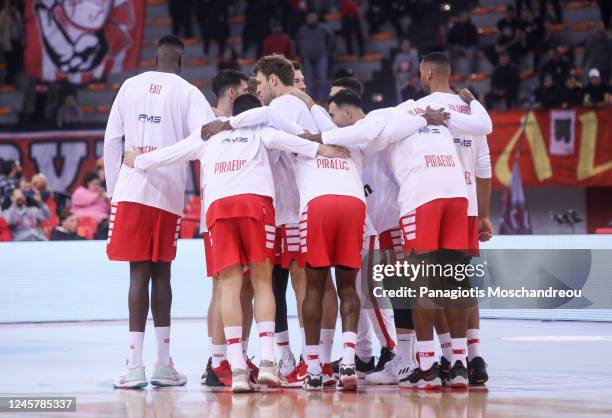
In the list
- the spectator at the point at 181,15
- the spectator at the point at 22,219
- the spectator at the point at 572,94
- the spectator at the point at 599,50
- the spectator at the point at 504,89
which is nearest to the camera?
the spectator at the point at 22,219

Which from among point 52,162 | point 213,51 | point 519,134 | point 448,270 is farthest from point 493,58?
point 448,270

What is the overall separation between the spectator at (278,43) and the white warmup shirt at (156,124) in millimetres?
13953

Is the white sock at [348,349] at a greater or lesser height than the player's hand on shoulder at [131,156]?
lesser

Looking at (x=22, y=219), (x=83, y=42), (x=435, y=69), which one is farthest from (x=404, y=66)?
(x=435, y=69)

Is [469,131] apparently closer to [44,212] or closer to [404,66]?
[44,212]

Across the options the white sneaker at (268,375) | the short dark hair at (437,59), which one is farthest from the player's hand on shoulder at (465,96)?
the white sneaker at (268,375)

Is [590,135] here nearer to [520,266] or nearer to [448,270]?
[520,266]

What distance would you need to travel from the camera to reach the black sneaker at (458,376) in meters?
8.15

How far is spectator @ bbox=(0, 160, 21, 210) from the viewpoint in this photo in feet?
55.4

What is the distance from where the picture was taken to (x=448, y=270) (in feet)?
27.4

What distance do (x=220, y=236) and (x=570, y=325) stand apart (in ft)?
22.2

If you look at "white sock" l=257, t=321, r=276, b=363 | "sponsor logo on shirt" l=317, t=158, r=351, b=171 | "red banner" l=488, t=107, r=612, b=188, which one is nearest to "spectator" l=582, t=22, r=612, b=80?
"red banner" l=488, t=107, r=612, b=188

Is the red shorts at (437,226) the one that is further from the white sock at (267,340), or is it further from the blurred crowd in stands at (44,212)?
the blurred crowd in stands at (44,212)

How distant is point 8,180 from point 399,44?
969cm
